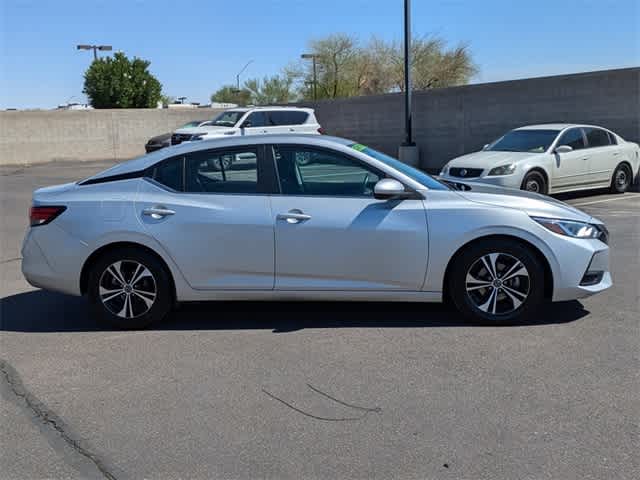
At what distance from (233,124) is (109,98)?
39016 mm

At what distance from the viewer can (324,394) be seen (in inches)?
171

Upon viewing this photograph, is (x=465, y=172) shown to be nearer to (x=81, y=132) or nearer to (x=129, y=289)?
(x=129, y=289)

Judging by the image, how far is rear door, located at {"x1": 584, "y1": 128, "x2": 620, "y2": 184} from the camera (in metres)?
14.0

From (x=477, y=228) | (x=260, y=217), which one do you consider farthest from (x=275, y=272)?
(x=477, y=228)

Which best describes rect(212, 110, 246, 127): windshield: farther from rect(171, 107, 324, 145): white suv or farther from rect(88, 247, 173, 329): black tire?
rect(88, 247, 173, 329): black tire

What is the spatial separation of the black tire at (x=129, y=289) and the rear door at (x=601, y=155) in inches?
424

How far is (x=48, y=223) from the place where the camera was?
5.80 metres

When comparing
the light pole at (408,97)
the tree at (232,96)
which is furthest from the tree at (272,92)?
the light pole at (408,97)

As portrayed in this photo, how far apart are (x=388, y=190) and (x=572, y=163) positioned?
30.5 ft

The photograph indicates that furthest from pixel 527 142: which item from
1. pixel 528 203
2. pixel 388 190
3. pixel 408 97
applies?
pixel 388 190

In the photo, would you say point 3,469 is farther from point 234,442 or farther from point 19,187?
point 19,187

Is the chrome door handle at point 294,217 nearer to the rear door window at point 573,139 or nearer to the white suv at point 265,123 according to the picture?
the rear door window at point 573,139

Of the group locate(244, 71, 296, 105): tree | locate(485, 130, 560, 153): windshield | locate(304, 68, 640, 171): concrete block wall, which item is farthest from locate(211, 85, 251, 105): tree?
locate(485, 130, 560, 153): windshield

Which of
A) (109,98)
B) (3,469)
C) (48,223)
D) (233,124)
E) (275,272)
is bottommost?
(3,469)
